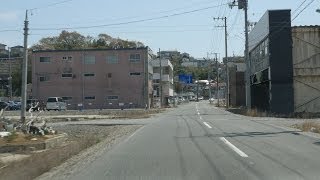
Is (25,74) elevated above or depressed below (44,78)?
below

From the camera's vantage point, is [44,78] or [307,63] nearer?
[307,63]

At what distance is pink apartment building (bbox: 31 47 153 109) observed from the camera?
95.2 meters

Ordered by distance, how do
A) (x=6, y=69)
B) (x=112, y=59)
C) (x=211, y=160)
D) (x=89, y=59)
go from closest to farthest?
1. (x=211, y=160)
2. (x=112, y=59)
3. (x=89, y=59)
4. (x=6, y=69)

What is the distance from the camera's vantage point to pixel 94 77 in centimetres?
9656

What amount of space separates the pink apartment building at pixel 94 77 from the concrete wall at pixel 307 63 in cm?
4753

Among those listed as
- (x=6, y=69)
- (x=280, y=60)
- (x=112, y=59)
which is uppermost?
(x=6, y=69)

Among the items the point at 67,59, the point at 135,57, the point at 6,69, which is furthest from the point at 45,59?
the point at 6,69

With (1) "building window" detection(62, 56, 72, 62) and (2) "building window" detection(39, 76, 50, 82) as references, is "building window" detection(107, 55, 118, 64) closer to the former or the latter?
(1) "building window" detection(62, 56, 72, 62)

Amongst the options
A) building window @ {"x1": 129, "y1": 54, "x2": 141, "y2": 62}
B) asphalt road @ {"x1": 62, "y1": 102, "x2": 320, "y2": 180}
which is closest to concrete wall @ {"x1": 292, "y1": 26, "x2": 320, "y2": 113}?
asphalt road @ {"x1": 62, "y1": 102, "x2": 320, "y2": 180}

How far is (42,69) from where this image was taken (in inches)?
3871

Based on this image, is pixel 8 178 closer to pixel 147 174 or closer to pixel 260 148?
pixel 147 174

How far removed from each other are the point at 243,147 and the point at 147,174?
6771mm

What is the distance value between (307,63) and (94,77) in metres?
53.7

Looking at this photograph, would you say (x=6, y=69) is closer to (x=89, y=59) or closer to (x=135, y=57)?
(x=89, y=59)
